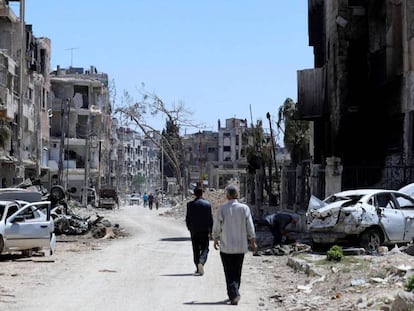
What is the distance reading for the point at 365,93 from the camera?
109 feet

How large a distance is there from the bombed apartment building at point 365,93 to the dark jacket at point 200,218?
13.1 m

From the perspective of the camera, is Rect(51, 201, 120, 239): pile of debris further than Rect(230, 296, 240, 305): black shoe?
Yes

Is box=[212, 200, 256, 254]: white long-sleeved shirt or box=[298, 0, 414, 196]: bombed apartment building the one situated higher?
box=[298, 0, 414, 196]: bombed apartment building

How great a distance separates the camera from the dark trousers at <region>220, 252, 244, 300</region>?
12227 millimetres

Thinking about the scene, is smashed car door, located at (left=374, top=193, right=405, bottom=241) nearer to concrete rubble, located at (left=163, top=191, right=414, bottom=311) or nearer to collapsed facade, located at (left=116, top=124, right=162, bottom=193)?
concrete rubble, located at (left=163, top=191, right=414, bottom=311)

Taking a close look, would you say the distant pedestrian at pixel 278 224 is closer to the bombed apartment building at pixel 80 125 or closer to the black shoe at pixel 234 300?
the black shoe at pixel 234 300

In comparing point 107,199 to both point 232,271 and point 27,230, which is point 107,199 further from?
point 232,271

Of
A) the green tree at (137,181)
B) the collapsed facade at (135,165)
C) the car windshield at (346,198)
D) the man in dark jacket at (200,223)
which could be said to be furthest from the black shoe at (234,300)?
the green tree at (137,181)

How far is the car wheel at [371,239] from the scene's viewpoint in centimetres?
1975

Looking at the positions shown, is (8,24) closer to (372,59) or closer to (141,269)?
(372,59)

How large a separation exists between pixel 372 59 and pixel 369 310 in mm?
23237

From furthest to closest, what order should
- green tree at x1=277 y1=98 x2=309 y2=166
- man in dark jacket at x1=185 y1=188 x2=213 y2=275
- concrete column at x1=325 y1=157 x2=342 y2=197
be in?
green tree at x1=277 y1=98 x2=309 y2=166 < concrete column at x1=325 y1=157 x2=342 y2=197 < man in dark jacket at x1=185 y1=188 x2=213 y2=275

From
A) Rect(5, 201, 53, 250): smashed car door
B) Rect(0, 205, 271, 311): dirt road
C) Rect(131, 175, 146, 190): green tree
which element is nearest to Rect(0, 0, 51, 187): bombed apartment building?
Rect(5, 201, 53, 250): smashed car door

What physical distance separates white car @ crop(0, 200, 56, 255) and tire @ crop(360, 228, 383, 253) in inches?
336
